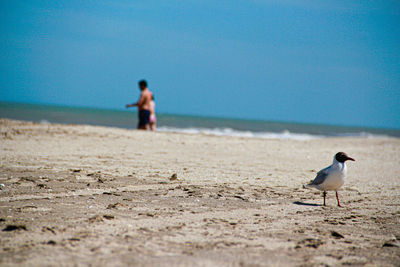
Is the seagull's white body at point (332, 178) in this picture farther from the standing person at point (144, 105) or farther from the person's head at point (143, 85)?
the person's head at point (143, 85)

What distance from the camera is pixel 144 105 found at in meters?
12.9

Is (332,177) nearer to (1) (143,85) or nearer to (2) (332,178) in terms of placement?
(2) (332,178)

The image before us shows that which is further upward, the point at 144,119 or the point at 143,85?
the point at 143,85

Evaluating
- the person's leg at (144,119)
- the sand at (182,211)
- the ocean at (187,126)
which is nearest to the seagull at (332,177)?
the sand at (182,211)

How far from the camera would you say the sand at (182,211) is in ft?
9.56

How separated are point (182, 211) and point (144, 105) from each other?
908 cm

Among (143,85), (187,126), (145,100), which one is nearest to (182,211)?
(145,100)

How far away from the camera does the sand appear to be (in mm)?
2914

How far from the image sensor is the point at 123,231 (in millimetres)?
3350

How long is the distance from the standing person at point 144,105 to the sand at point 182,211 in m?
4.38

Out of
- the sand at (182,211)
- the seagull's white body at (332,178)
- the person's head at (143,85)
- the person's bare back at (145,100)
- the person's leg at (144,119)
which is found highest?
the person's head at (143,85)

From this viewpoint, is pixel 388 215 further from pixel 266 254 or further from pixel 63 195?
pixel 63 195

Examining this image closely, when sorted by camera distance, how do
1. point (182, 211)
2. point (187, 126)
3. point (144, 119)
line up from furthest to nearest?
point (187, 126) → point (144, 119) → point (182, 211)

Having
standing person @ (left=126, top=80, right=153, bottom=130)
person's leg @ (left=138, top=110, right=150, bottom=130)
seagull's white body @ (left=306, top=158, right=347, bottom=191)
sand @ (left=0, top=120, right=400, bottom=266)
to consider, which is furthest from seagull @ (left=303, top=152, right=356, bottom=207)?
person's leg @ (left=138, top=110, right=150, bottom=130)
